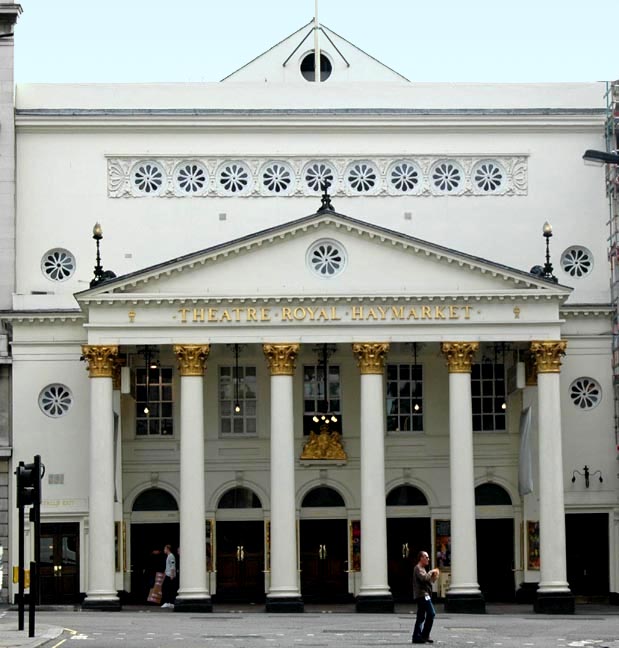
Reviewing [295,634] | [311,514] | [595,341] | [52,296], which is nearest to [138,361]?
[52,296]

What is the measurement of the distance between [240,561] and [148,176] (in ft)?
39.8

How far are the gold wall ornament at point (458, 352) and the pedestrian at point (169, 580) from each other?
10017 millimetres

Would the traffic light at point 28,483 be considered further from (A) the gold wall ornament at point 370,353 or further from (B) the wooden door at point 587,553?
(B) the wooden door at point 587,553

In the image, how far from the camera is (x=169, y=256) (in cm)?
5562

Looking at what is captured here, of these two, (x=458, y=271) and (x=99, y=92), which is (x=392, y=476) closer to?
(x=458, y=271)

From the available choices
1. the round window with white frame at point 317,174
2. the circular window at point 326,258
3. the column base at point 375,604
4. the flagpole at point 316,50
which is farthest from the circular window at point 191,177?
the column base at point 375,604

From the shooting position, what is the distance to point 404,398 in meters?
55.4

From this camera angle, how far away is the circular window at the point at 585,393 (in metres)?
55.0

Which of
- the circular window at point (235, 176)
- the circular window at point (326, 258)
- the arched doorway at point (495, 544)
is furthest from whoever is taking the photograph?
the circular window at point (235, 176)

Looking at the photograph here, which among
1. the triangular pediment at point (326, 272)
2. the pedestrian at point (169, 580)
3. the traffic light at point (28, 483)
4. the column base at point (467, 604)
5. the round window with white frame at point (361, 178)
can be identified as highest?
the round window with white frame at point (361, 178)

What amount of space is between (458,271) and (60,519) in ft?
45.5

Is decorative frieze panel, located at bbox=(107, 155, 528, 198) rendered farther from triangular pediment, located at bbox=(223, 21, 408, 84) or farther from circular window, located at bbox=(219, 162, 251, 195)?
triangular pediment, located at bbox=(223, 21, 408, 84)

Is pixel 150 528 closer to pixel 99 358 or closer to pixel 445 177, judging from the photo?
pixel 99 358

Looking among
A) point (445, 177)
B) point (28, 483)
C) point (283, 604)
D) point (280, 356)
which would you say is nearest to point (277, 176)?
point (445, 177)
